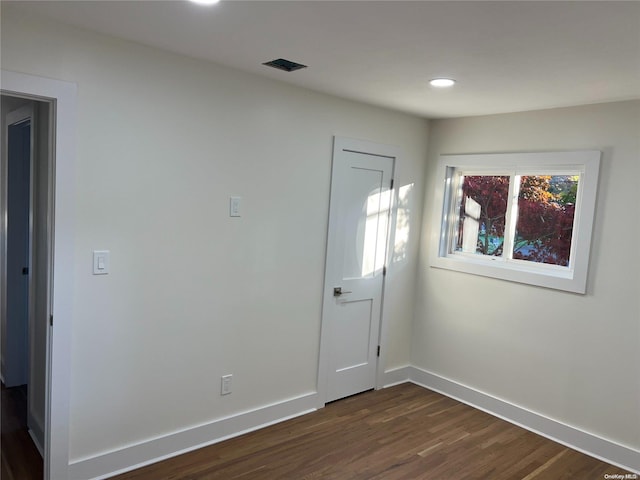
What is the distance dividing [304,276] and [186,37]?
1.75 m

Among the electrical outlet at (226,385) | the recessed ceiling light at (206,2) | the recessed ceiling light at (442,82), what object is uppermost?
the recessed ceiling light at (442,82)

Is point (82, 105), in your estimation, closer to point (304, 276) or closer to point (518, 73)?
point (304, 276)

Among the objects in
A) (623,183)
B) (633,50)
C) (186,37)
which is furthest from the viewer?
(623,183)

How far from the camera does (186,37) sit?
226 cm

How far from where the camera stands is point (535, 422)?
3445mm

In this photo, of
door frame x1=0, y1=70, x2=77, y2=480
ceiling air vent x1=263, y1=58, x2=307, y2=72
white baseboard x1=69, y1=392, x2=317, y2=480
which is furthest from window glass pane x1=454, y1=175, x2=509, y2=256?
door frame x1=0, y1=70, x2=77, y2=480

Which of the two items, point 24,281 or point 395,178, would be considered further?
point 395,178

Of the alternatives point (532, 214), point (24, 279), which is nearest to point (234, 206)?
point (24, 279)

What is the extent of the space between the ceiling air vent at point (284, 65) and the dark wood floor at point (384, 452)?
7.64ft

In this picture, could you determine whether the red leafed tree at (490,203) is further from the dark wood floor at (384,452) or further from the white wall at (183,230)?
the dark wood floor at (384,452)

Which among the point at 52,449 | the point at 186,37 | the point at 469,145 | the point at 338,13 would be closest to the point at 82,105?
the point at 186,37

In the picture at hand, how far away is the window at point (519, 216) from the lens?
3221mm

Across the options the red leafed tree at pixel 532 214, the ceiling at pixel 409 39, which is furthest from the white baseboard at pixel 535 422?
the ceiling at pixel 409 39

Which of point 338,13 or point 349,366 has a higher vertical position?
point 338,13
